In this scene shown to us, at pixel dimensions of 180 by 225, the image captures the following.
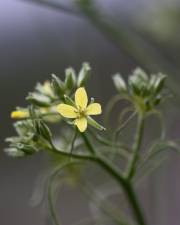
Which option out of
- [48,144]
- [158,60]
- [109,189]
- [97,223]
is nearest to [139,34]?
[158,60]

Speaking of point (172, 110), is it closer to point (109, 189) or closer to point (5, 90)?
point (109, 189)

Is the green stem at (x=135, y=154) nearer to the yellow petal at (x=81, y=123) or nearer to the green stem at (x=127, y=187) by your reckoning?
the green stem at (x=127, y=187)

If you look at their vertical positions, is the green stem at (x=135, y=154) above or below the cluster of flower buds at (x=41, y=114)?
below

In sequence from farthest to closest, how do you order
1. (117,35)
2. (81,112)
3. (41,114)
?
1. (117,35)
2. (41,114)
3. (81,112)

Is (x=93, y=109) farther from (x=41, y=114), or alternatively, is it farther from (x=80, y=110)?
(x=41, y=114)

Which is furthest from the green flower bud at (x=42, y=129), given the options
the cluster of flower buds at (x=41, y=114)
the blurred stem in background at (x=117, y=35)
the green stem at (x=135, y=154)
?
the blurred stem in background at (x=117, y=35)

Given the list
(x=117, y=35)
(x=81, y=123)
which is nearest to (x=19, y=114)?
(x=81, y=123)
